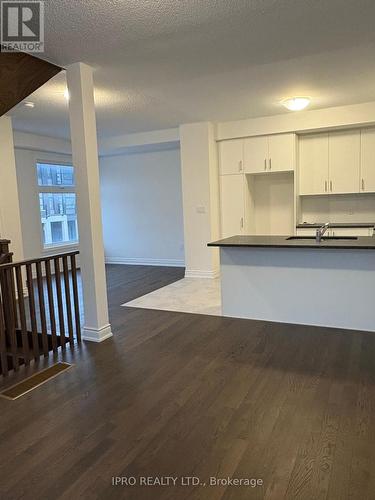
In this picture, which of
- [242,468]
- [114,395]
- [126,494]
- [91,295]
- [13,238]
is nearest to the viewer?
[126,494]

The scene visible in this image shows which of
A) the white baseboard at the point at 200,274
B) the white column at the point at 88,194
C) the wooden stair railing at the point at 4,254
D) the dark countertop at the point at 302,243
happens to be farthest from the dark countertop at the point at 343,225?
the wooden stair railing at the point at 4,254

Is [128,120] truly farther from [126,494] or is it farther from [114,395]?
[126,494]

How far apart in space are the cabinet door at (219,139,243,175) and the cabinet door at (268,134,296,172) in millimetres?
498

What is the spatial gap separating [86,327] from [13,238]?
273cm

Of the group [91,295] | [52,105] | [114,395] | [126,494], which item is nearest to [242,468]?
[126,494]

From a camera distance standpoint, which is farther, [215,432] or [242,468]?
[215,432]

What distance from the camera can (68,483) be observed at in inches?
69.8

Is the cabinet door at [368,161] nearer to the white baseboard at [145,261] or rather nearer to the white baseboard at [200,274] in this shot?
the white baseboard at [200,274]

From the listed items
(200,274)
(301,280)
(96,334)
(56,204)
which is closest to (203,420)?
(96,334)

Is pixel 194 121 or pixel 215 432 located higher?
pixel 194 121

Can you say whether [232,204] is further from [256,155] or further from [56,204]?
[56,204]

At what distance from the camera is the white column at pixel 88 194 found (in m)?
3.39

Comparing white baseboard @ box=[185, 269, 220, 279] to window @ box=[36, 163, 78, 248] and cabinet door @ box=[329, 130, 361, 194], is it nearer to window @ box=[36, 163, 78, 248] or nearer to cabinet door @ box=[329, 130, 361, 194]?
cabinet door @ box=[329, 130, 361, 194]

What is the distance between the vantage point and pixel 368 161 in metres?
5.50
